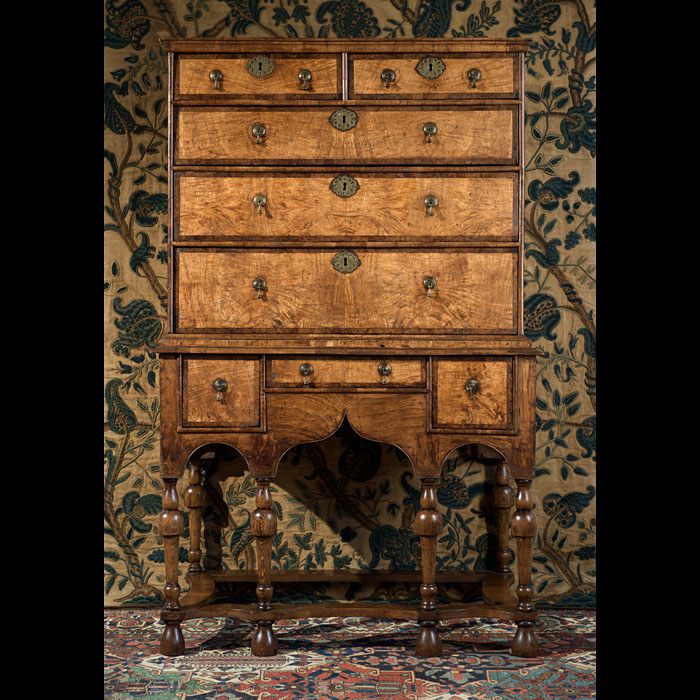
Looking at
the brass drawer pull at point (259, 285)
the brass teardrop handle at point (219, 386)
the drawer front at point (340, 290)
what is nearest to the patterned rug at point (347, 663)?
the brass teardrop handle at point (219, 386)

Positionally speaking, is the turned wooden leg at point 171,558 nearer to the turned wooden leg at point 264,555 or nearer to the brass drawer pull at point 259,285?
the turned wooden leg at point 264,555

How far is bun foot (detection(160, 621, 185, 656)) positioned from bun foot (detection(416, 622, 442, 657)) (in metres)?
0.87

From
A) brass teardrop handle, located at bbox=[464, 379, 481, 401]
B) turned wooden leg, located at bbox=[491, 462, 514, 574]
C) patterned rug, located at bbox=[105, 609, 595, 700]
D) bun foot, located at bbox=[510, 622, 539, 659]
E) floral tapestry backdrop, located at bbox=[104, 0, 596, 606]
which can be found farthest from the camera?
floral tapestry backdrop, located at bbox=[104, 0, 596, 606]

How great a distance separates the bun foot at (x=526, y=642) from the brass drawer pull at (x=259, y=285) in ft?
5.04

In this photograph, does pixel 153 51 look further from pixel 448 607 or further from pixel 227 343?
pixel 448 607

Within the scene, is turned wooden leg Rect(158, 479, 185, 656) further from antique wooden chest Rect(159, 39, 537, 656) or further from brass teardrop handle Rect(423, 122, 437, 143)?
brass teardrop handle Rect(423, 122, 437, 143)

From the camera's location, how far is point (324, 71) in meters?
2.72

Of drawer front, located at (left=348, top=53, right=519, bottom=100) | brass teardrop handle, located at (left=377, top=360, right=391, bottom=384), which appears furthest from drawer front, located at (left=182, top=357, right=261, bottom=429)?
drawer front, located at (left=348, top=53, right=519, bottom=100)

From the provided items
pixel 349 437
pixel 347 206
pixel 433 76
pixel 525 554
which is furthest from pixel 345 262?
pixel 525 554

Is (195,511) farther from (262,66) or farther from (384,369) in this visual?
(262,66)

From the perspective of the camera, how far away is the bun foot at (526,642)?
9.01 ft

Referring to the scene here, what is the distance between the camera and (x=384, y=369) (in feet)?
8.76

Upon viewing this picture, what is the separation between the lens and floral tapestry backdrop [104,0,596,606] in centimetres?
338

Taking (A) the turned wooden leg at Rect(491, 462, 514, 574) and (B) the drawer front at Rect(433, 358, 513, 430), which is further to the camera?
(A) the turned wooden leg at Rect(491, 462, 514, 574)
